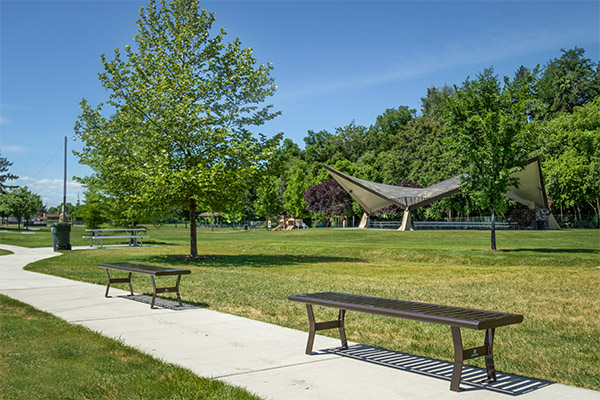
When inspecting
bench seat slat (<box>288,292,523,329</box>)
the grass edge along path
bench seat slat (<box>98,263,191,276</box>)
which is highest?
bench seat slat (<box>98,263,191,276</box>)


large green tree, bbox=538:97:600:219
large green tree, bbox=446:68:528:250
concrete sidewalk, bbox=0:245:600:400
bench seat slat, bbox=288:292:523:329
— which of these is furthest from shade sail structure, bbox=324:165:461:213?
bench seat slat, bbox=288:292:523:329

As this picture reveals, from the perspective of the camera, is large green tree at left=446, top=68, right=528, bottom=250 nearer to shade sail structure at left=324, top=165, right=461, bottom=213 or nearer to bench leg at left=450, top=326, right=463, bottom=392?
shade sail structure at left=324, top=165, right=461, bottom=213

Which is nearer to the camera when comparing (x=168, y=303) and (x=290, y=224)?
(x=168, y=303)

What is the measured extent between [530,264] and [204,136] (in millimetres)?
13325

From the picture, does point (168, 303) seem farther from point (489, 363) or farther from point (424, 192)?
point (424, 192)

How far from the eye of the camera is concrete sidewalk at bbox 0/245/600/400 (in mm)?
4719

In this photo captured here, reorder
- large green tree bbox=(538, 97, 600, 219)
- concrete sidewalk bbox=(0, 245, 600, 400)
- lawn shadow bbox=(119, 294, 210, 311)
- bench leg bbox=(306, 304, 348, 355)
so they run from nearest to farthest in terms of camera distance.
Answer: concrete sidewalk bbox=(0, 245, 600, 400) → bench leg bbox=(306, 304, 348, 355) → lawn shadow bbox=(119, 294, 210, 311) → large green tree bbox=(538, 97, 600, 219)

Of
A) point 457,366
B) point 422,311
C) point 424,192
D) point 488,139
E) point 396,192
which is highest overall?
point 488,139

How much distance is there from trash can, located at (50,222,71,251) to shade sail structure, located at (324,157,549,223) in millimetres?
21655

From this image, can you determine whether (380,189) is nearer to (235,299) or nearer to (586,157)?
(586,157)

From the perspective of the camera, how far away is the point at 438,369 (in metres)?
5.57

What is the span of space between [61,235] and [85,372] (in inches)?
921

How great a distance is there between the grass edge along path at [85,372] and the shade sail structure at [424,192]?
3681 cm

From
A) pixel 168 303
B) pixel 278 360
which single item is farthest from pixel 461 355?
pixel 168 303
